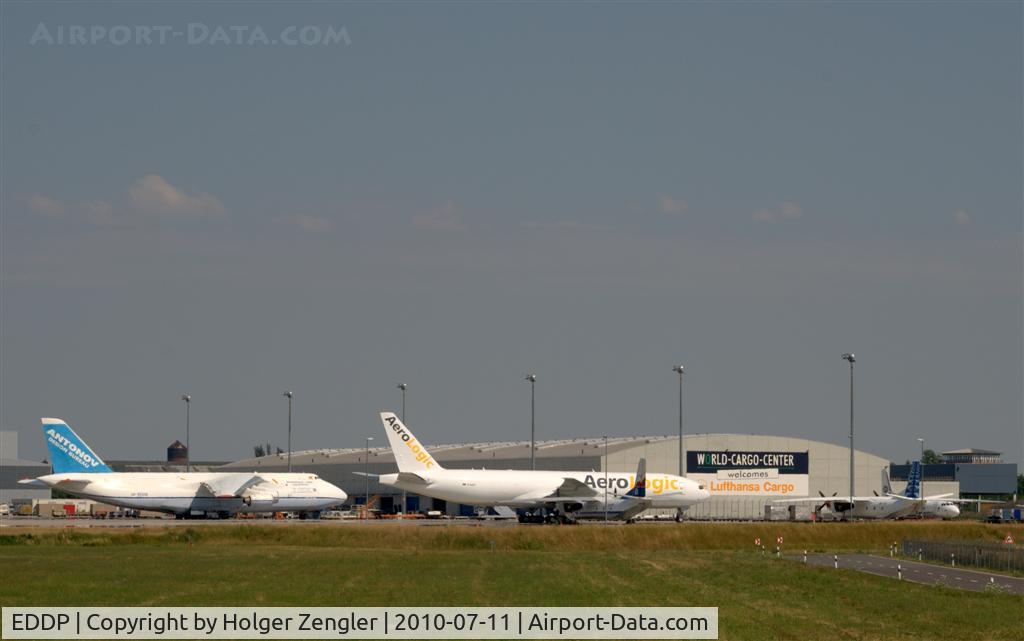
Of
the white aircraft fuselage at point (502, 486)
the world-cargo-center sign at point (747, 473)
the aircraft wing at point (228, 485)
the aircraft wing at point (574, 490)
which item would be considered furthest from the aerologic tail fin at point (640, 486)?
the aircraft wing at point (228, 485)

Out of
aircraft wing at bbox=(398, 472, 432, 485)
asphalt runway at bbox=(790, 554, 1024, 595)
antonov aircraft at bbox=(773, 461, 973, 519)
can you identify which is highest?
aircraft wing at bbox=(398, 472, 432, 485)

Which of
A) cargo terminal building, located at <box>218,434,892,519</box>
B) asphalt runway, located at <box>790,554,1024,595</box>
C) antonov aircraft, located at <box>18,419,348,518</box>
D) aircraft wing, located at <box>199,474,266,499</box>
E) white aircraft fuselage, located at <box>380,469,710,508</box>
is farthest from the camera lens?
cargo terminal building, located at <box>218,434,892,519</box>

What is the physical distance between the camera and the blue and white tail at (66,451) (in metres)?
107

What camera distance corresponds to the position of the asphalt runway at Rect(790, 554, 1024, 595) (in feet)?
154

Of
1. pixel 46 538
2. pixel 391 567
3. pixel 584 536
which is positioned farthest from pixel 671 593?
pixel 46 538

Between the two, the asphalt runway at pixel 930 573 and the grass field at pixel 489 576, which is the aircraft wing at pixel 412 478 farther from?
the asphalt runway at pixel 930 573

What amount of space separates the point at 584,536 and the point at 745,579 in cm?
3182

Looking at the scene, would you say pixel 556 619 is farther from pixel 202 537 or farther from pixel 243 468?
pixel 243 468

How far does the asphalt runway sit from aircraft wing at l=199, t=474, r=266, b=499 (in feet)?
187

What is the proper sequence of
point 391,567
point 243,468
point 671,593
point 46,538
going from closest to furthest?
point 671,593 < point 391,567 < point 46,538 < point 243,468

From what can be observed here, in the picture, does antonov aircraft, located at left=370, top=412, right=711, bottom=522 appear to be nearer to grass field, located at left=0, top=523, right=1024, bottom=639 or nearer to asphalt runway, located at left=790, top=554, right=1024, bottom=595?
grass field, located at left=0, top=523, right=1024, bottom=639

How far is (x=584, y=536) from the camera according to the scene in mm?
79125

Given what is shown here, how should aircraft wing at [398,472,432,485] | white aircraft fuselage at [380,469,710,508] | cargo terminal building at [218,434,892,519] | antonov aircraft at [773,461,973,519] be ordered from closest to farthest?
aircraft wing at [398,472,432,485], white aircraft fuselage at [380,469,710,508], antonov aircraft at [773,461,973,519], cargo terminal building at [218,434,892,519]

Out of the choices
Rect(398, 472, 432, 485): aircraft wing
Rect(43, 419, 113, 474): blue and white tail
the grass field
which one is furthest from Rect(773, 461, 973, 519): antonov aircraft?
Rect(43, 419, 113, 474): blue and white tail
